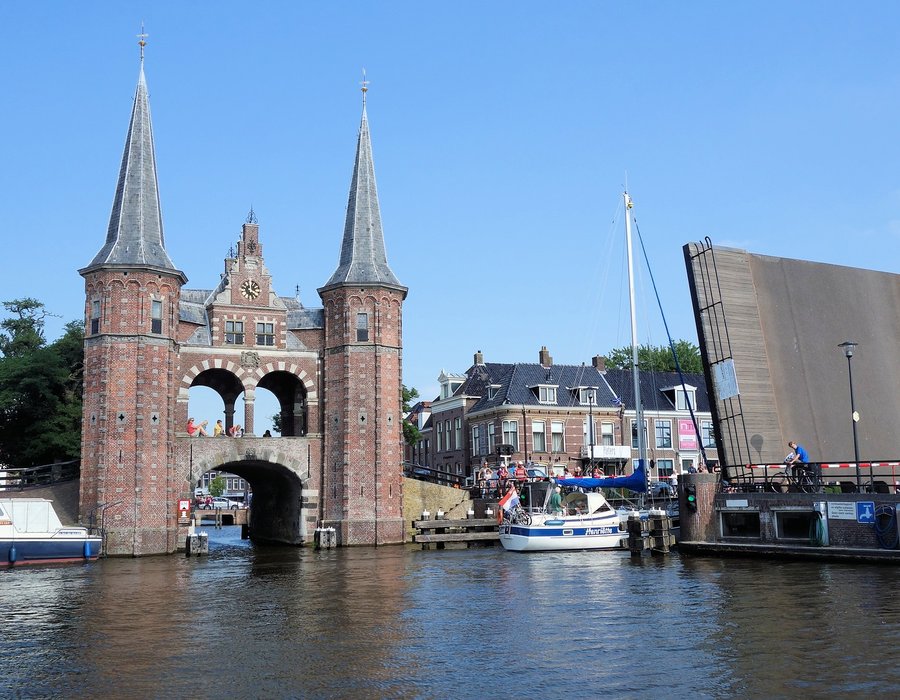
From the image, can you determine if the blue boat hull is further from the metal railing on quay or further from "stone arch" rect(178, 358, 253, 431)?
the metal railing on quay

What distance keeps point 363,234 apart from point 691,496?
75.4 feet

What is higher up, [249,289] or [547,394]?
[249,289]

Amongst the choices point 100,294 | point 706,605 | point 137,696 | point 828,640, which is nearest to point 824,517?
point 706,605

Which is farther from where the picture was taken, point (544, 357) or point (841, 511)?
point (544, 357)

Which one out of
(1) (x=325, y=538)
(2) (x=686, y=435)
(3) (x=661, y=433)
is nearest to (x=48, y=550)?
(1) (x=325, y=538)

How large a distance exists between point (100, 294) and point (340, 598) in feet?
78.6

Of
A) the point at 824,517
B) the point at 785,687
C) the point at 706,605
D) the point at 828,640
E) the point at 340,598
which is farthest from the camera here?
the point at 824,517

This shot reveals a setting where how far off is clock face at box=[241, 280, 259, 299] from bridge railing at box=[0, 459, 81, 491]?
11.4m

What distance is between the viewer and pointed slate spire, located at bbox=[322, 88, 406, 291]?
48.7 metres

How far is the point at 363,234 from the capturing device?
49906 mm

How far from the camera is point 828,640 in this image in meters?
17.6

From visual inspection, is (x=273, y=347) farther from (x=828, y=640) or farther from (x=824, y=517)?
(x=828, y=640)

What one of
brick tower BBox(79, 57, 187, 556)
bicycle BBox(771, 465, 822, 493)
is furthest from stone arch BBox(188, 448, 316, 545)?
bicycle BBox(771, 465, 822, 493)

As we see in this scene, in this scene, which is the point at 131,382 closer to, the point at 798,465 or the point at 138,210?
the point at 138,210
